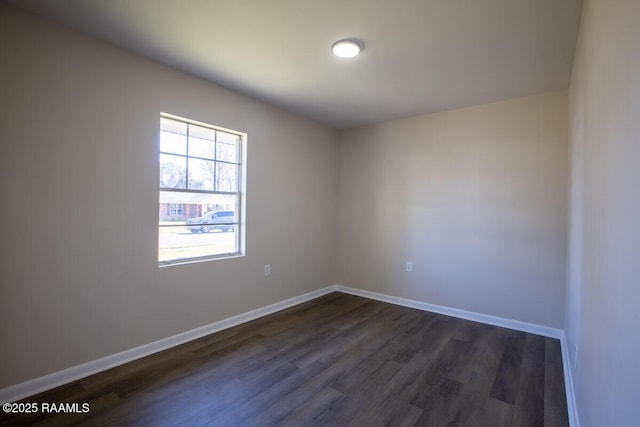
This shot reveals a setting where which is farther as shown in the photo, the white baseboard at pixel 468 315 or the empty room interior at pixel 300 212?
the white baseboard at pixel 468 315

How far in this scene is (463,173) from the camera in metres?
3.60

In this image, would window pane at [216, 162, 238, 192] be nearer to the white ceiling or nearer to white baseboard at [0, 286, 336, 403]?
the white ceiling

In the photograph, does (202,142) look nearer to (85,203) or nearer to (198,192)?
(198,192)

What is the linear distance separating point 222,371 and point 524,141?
3.62 metres

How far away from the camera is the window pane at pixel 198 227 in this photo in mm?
2764

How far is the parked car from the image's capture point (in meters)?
2.98

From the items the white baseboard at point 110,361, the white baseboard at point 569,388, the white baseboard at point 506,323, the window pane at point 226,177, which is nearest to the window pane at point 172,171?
the window pane at point 226,177

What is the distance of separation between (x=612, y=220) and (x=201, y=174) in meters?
2.97

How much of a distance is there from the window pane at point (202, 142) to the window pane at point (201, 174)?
0.07 meters

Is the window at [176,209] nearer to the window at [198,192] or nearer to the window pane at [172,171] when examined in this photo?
the window at [198,192]

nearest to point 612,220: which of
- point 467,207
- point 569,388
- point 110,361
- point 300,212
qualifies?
point 569,388

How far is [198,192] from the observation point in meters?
2.99

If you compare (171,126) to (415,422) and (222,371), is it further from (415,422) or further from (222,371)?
(415,422)

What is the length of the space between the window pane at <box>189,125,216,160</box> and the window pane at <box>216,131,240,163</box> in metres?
0.07
